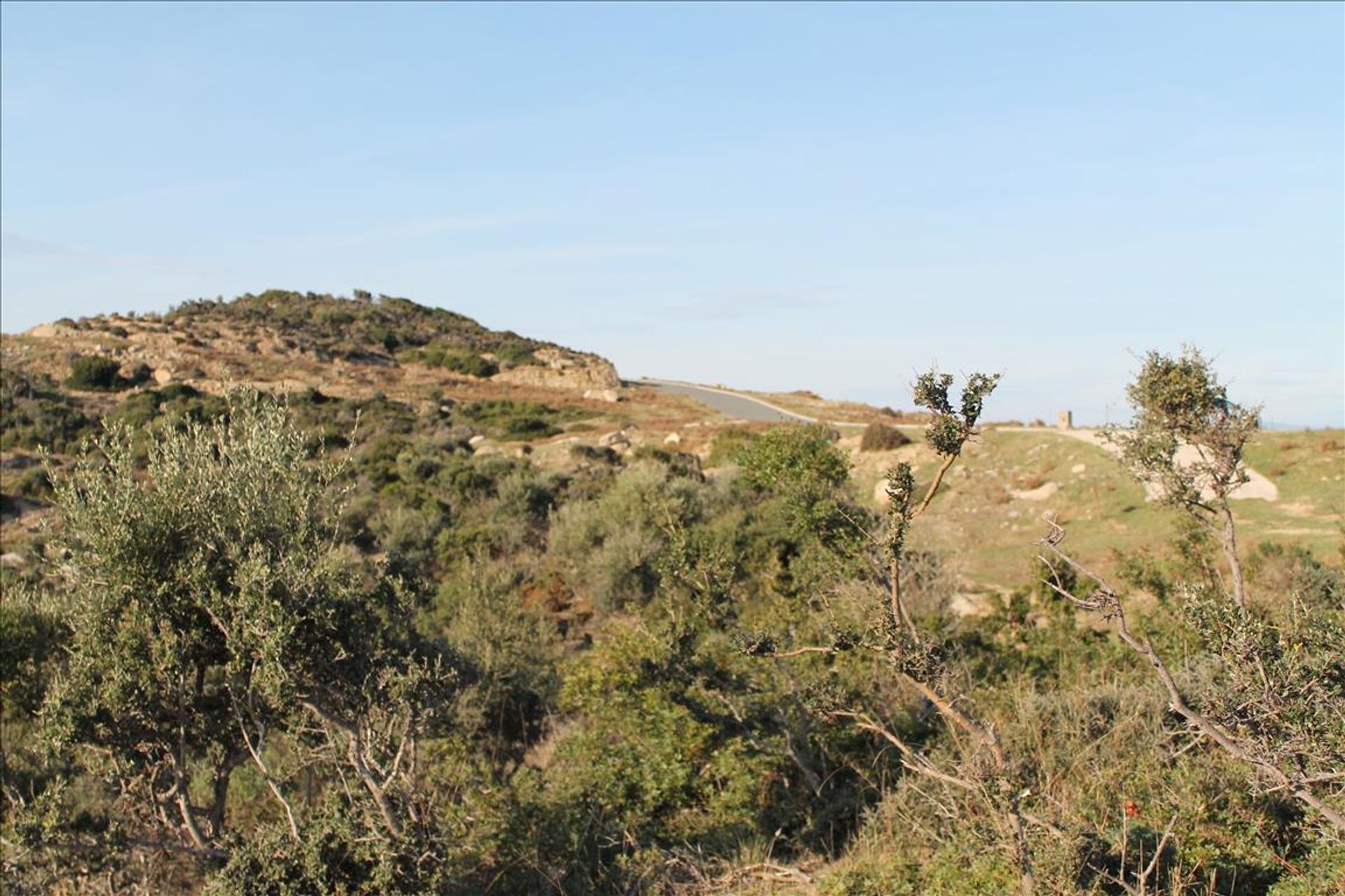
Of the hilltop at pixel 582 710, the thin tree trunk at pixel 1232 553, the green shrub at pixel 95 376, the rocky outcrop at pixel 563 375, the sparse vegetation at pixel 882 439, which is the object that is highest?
the rocky outcrop at pixel 563 375

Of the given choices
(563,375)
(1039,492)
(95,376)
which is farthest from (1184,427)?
(563,375)

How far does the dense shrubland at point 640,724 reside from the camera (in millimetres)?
5613

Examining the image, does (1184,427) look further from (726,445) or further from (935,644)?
(726,445)

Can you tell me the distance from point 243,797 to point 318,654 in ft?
12.0

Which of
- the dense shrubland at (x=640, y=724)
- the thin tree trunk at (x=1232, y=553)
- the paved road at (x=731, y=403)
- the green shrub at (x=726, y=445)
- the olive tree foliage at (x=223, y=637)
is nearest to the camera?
the dense shrubland at (x=640, y=724)

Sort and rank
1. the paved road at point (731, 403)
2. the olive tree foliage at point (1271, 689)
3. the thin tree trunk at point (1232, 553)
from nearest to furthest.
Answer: the olive tree foliage at point (1271, 689) → the thin tree trunk at point (1232, 553) → the paved road at point (731, 403)

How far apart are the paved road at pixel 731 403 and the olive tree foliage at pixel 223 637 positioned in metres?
30.3

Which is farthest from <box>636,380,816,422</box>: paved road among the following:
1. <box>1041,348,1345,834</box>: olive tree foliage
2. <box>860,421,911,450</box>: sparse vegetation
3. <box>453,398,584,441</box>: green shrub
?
<box>1041,348,1345,834</box>: olive tree foliage

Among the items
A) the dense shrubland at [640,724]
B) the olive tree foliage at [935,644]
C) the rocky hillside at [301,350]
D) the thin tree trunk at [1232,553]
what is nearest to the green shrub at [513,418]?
Result: the rocky hillside at [301,350]

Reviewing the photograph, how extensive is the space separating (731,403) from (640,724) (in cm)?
Result: 4740

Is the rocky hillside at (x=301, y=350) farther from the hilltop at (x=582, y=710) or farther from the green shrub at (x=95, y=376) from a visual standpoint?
the hilltop at (x=582, y=710)

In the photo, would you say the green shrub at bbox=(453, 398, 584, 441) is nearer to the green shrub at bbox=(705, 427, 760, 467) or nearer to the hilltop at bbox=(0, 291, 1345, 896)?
the green shrub at bbox=(705, 427, 760, 467)

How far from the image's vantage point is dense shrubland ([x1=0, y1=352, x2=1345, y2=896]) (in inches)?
221

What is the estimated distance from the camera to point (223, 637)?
7449 mm
